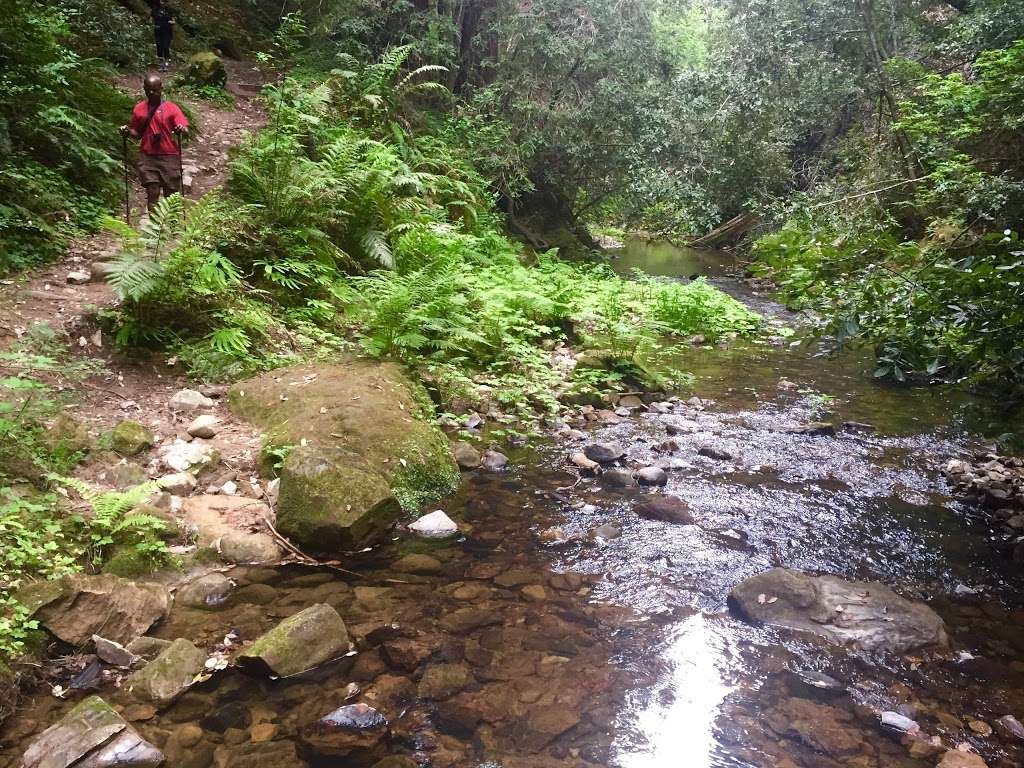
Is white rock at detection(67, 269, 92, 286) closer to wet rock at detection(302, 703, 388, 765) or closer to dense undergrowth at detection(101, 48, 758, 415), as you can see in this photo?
dense undergrowth at detection(101, 48, 758, 415)

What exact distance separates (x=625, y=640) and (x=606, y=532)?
4.24 feet

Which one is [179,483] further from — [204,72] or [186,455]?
[204,72]

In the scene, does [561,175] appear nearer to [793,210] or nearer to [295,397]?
[793,210]

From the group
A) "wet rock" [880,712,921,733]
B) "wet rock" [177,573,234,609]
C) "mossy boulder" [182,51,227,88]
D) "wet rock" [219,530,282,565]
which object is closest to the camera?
"wet rock" [880,712,921,733]

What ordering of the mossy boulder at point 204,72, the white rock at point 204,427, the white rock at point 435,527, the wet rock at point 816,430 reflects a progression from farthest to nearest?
the mossy boulder at point 204,72
the wet rock at point 816,430
the white rock at point 204,427
the white rock at point 435,527

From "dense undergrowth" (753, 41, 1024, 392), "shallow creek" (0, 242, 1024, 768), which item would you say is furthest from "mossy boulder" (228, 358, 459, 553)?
"dense undergrowth" (753, 41, 1024, 392)

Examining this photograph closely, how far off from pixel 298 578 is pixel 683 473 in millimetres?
3806

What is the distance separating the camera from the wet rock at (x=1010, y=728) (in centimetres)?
331

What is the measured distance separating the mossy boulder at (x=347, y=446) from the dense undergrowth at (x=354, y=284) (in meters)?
0.58

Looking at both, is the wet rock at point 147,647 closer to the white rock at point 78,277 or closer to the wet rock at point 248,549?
the wet rock at point 248,549

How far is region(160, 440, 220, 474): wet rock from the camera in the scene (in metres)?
4.86

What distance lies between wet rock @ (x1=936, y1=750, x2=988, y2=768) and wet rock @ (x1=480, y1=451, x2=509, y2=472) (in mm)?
3965

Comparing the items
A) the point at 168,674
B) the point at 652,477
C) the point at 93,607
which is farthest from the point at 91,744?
the point at 652,477

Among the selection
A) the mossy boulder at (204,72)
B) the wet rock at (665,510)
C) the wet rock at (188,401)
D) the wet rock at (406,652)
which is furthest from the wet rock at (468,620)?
the mossy boulder at (204,72)
